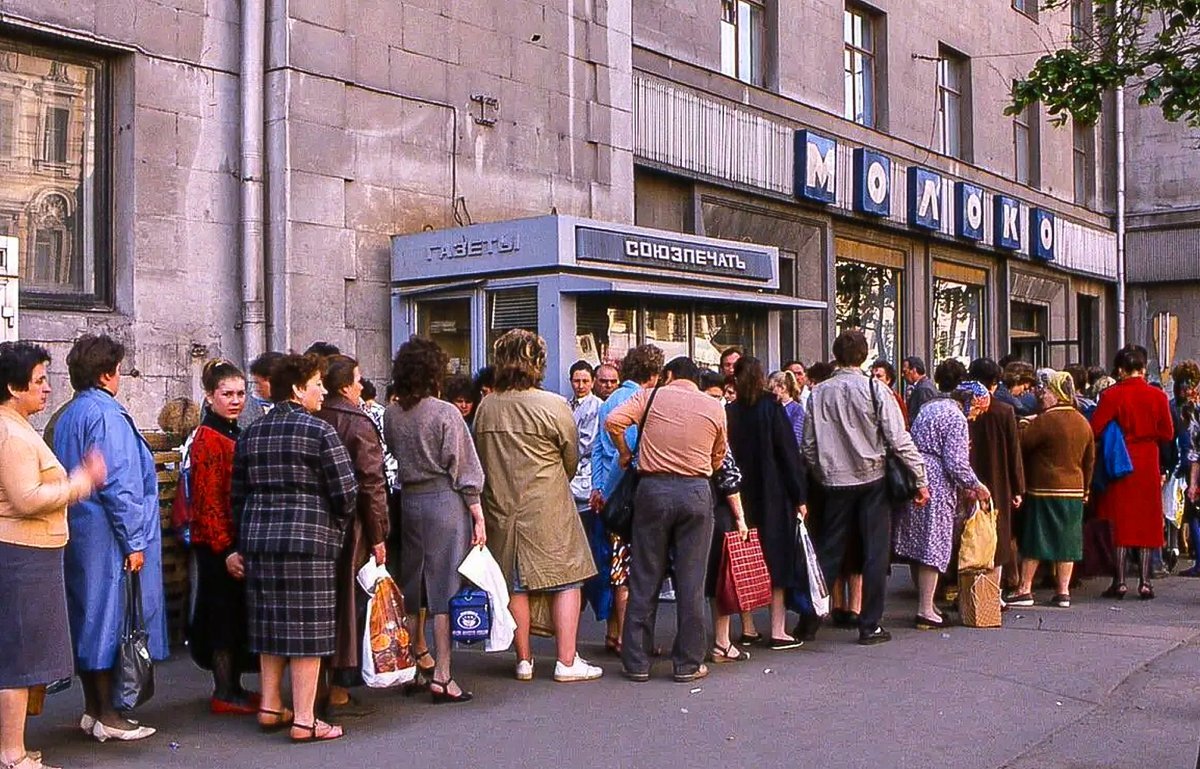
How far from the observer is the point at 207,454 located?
693 centimetres

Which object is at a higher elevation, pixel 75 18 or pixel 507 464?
pixel 75 18

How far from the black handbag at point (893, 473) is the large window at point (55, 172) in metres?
5.74

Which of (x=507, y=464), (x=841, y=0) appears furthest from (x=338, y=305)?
(x=841, y=0)

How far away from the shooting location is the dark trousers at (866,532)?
8.98 m

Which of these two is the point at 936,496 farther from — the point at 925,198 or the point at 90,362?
the point at 925,198

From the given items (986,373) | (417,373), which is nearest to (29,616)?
(417,373)

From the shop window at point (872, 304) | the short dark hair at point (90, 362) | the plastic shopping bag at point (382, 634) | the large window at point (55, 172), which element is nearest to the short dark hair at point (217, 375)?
the short dark hair at point (90, 362)

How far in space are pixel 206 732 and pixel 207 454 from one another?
1.33 m

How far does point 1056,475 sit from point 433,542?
5338mm

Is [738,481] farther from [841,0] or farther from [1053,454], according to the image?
[841,0]

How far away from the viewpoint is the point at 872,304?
2092 cm

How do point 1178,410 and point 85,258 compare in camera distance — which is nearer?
point 85,258

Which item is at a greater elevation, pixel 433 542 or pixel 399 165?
pixel 399 165

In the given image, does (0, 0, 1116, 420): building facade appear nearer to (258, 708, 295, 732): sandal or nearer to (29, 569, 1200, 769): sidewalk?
(29, 569, 1200, 769): sidewalk
